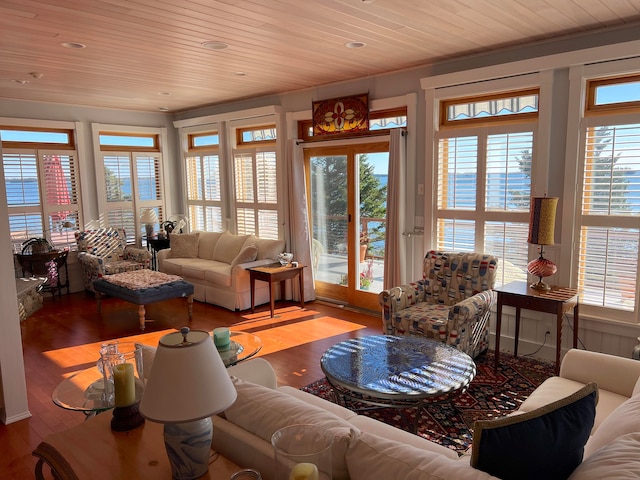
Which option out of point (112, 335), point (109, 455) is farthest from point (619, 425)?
point (112, 335)

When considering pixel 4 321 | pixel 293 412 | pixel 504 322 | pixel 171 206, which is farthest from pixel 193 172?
pixel 293 412

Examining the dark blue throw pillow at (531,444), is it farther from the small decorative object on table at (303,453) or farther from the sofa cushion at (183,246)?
the sofa cushion at (183,246)

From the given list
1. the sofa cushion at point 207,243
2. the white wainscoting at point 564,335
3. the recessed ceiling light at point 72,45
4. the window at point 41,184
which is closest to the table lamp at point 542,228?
the white wainscoting at point 564,335

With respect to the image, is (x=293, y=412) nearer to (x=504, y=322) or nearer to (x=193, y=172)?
(x=504, y=322)

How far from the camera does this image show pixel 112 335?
5.16m

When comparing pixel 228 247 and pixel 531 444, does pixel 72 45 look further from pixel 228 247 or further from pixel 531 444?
pixel 531 444

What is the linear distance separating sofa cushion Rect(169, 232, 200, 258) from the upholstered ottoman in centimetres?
122

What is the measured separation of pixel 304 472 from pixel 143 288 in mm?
4502

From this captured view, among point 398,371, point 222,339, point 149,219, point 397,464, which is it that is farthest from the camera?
point 149,219

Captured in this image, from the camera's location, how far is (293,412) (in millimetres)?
1658

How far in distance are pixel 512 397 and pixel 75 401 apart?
9.51 ft

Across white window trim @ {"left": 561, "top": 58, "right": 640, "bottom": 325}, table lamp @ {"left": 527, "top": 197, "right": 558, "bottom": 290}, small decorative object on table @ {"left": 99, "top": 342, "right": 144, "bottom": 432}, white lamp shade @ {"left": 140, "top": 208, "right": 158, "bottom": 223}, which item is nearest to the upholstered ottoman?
white lamp shade @ {"left": 140, "top": 208, "right": 158, "bottom": 223}

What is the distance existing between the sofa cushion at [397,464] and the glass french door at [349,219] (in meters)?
4.20

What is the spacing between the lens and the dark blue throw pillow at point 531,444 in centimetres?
136
